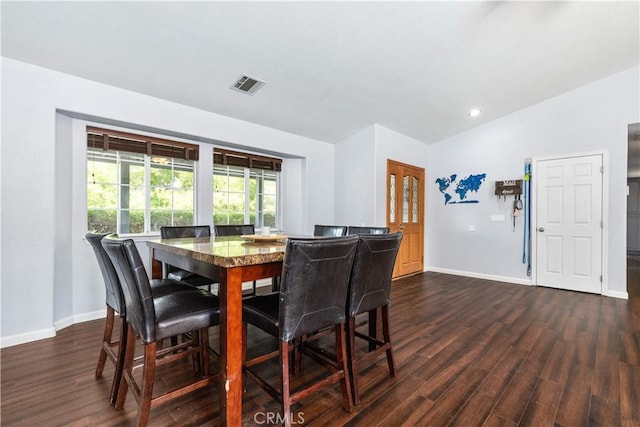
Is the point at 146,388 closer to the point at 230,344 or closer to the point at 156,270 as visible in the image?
the point at 230,344

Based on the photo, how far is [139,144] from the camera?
342 cm

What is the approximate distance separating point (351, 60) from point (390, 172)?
230cm

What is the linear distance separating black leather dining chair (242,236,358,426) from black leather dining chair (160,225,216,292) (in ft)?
3.95

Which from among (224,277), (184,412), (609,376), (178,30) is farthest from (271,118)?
(609,376)

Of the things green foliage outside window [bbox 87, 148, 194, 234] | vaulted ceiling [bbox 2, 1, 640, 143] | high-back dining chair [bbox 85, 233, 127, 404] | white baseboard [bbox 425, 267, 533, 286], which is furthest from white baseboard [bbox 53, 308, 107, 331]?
white baseboard [bbox 425, 267, 533, 286]

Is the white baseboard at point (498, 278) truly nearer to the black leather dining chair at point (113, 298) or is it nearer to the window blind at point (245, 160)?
the window blind at point (245, 160)

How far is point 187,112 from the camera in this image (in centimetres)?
353

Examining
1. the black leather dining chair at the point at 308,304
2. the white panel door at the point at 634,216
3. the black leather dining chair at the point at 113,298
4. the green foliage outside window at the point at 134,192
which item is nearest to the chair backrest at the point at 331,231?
the black leather dining chair at the point at 308,304

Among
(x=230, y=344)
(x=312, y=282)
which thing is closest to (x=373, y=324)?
(x=312, y=282)

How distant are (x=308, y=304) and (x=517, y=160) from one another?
4.87 m

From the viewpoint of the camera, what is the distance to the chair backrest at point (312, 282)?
1.37 meters

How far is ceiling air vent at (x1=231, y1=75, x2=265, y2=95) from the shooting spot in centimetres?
313

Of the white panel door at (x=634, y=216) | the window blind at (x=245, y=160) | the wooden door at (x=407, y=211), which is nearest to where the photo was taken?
the window blind at (x=245, y=160)

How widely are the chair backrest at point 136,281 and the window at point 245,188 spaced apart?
9.21 feet
